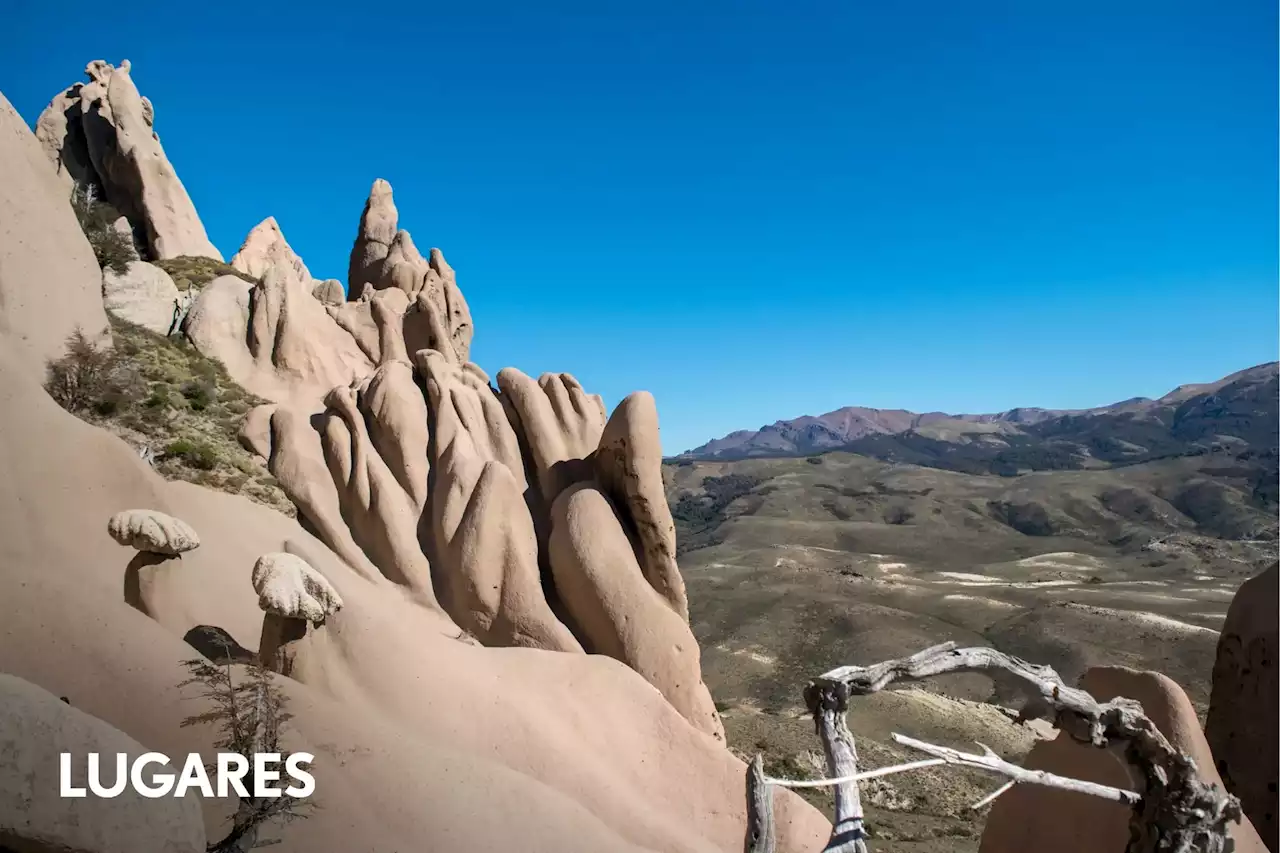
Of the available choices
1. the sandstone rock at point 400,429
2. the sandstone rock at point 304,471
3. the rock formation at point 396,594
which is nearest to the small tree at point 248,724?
the rock formation at point 396,594

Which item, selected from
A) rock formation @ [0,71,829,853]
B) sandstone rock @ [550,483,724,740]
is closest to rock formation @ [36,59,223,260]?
rock formation @ [0,71,829,853]

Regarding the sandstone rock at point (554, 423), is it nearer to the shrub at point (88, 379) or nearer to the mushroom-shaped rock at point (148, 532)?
the shrub at point (88, 379)

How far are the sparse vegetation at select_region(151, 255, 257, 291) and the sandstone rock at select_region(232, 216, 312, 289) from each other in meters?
6.85

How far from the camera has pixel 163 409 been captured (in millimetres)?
17156

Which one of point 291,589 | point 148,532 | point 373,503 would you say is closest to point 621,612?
point 373,503

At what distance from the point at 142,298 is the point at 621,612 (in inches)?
658

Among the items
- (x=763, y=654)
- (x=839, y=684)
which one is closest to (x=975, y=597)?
(x=763, y=654)

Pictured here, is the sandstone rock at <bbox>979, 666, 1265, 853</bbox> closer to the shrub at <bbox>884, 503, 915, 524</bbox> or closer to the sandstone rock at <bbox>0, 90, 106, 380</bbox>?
the sandstone rock at <bbox>0, 90, 106, 380</bbox>

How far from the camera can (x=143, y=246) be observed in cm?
3884

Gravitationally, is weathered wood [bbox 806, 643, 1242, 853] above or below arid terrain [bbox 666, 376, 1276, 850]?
above

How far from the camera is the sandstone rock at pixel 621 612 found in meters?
15.2

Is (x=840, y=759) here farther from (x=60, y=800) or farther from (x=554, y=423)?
(x=554, y=423)

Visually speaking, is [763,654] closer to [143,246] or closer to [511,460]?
[511,460]

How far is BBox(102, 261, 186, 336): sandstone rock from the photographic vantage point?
68.8 ft
